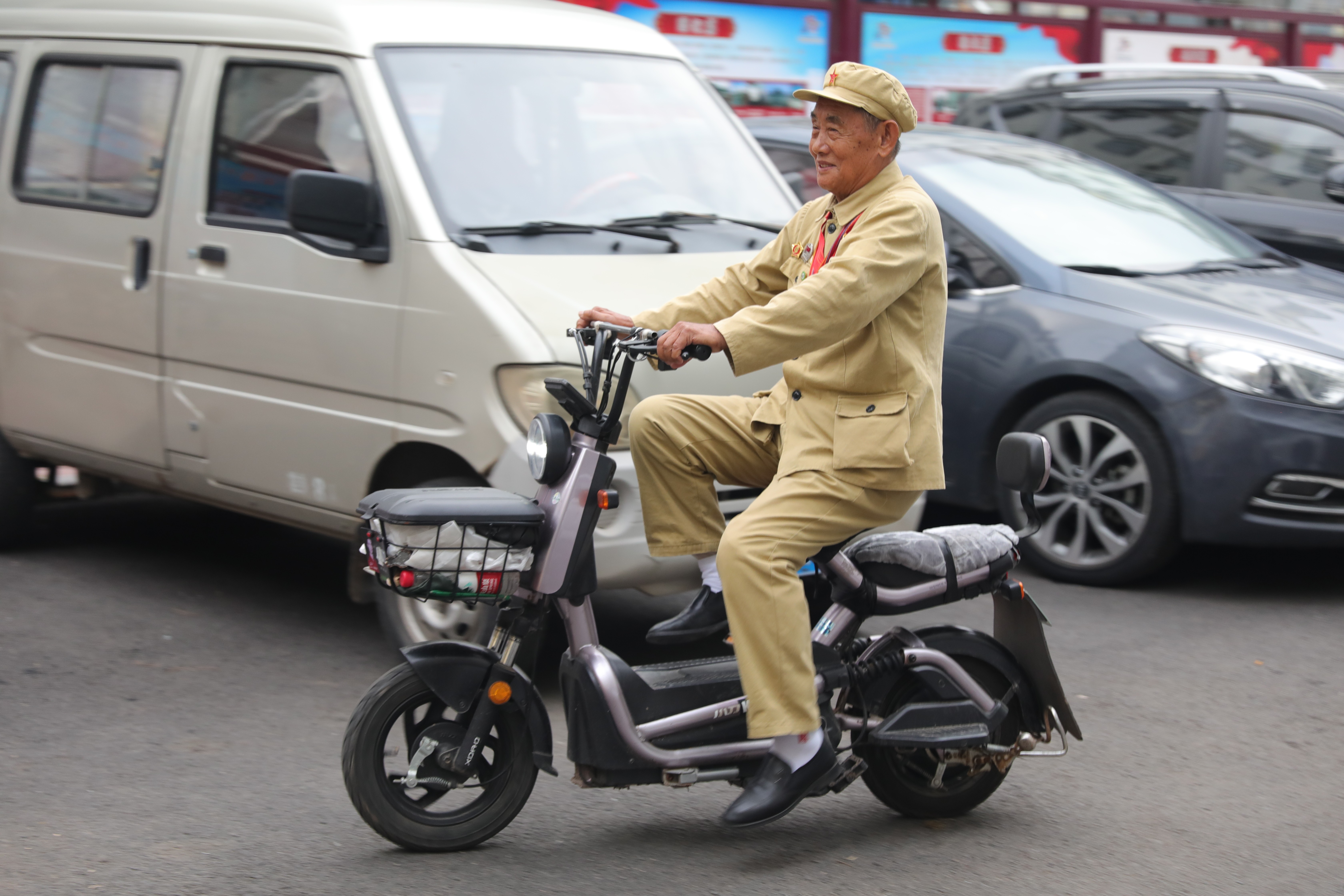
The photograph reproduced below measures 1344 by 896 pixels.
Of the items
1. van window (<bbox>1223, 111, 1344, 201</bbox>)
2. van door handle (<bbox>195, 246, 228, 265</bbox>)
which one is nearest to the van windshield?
van door handle (<bbox>195, 246, 228, 265</bbox>)

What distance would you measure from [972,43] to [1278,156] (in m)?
6.73

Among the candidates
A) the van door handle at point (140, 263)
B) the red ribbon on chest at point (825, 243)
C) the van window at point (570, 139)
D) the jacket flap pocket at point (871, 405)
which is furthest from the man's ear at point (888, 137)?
the van door handle at point (140, 263)

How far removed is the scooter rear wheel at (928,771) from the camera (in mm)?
3855

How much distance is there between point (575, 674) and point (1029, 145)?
4845mm

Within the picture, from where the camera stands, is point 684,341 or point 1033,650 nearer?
point 684,341

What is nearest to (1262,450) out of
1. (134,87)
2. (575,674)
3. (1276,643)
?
(1276,643)

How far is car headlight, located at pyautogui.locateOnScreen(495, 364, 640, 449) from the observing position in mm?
4543

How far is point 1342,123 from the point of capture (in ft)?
25.1

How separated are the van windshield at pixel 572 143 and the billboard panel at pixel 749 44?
6.45 metres

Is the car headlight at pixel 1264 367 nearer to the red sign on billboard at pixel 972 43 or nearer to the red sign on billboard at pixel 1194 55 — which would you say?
the red sign on billboard at pixel 972 43

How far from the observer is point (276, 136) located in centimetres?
538

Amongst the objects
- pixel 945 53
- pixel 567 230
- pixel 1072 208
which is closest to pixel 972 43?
pixel 945 53

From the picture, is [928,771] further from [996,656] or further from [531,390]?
[531,390]

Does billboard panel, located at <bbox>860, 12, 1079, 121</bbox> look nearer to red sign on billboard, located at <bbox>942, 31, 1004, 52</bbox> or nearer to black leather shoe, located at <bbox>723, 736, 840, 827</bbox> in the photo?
red sign on billboard, located at <bbox>942, 31, 1004, 52</bbox>
